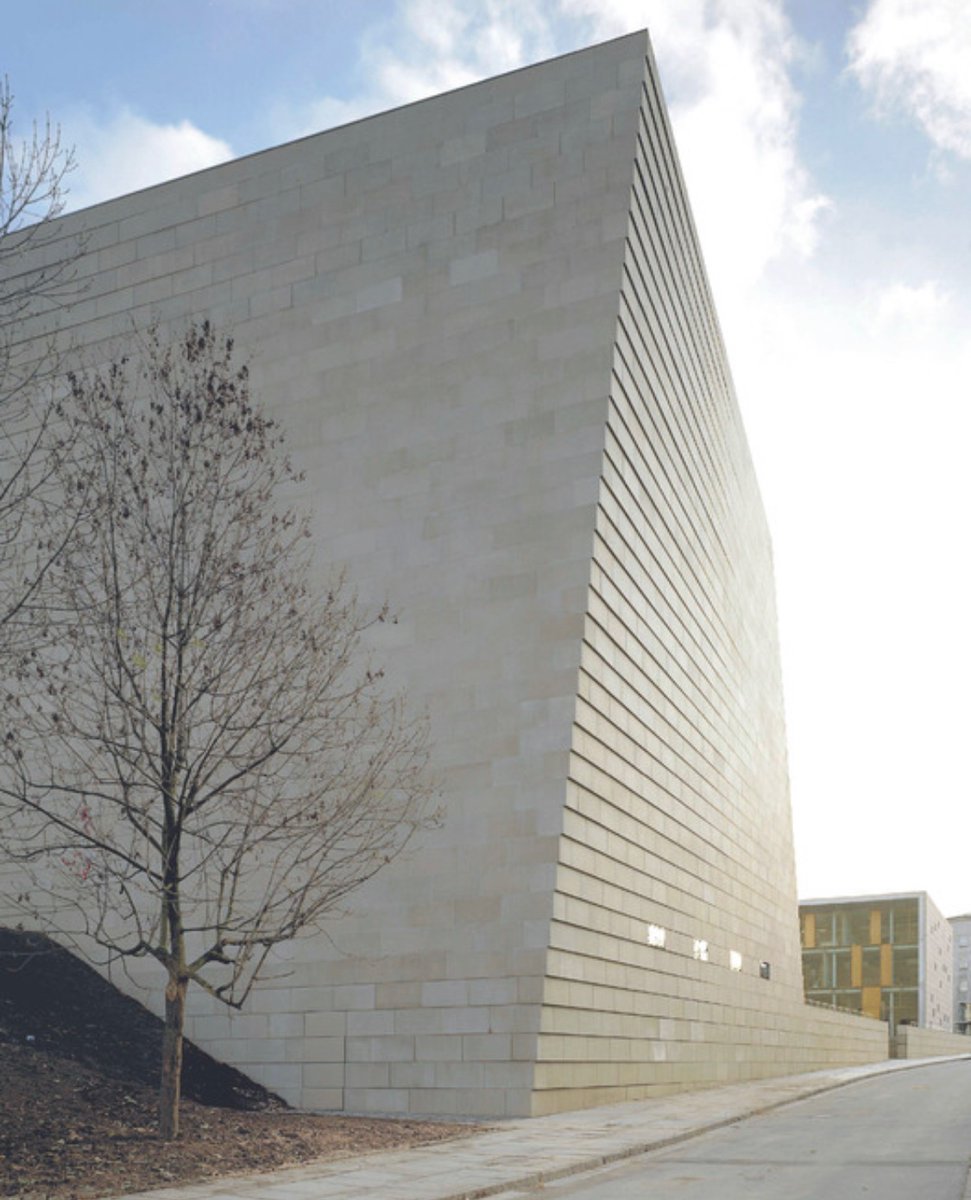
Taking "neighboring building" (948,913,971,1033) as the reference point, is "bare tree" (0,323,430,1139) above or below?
above

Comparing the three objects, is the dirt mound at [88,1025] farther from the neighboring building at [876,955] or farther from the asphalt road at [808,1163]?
the neighboring building at [876,955]

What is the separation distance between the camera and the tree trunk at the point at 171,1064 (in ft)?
44.8

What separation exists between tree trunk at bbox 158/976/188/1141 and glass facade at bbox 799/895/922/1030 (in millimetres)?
104131

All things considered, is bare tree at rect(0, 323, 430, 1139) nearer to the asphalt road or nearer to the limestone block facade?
the limestone block facade

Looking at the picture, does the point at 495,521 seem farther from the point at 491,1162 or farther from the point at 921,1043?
the point at 921,1043

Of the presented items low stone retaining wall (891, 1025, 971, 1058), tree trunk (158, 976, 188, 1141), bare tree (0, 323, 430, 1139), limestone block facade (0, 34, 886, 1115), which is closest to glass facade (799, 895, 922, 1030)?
low stone retaining wall (891, 1025, 971, 1058)

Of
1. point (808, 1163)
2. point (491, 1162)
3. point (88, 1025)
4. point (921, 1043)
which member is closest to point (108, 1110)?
point (88, 1025)

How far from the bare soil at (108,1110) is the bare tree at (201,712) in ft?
2.89

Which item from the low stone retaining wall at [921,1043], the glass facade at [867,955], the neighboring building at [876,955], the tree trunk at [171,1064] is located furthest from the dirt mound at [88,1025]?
the glass facade at [867,955]

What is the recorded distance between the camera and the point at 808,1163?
14.3m

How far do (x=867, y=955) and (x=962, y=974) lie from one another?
5380cm

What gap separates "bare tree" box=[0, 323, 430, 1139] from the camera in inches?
584

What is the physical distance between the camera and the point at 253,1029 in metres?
20.9

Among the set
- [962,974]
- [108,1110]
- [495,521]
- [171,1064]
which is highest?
[495,521]
